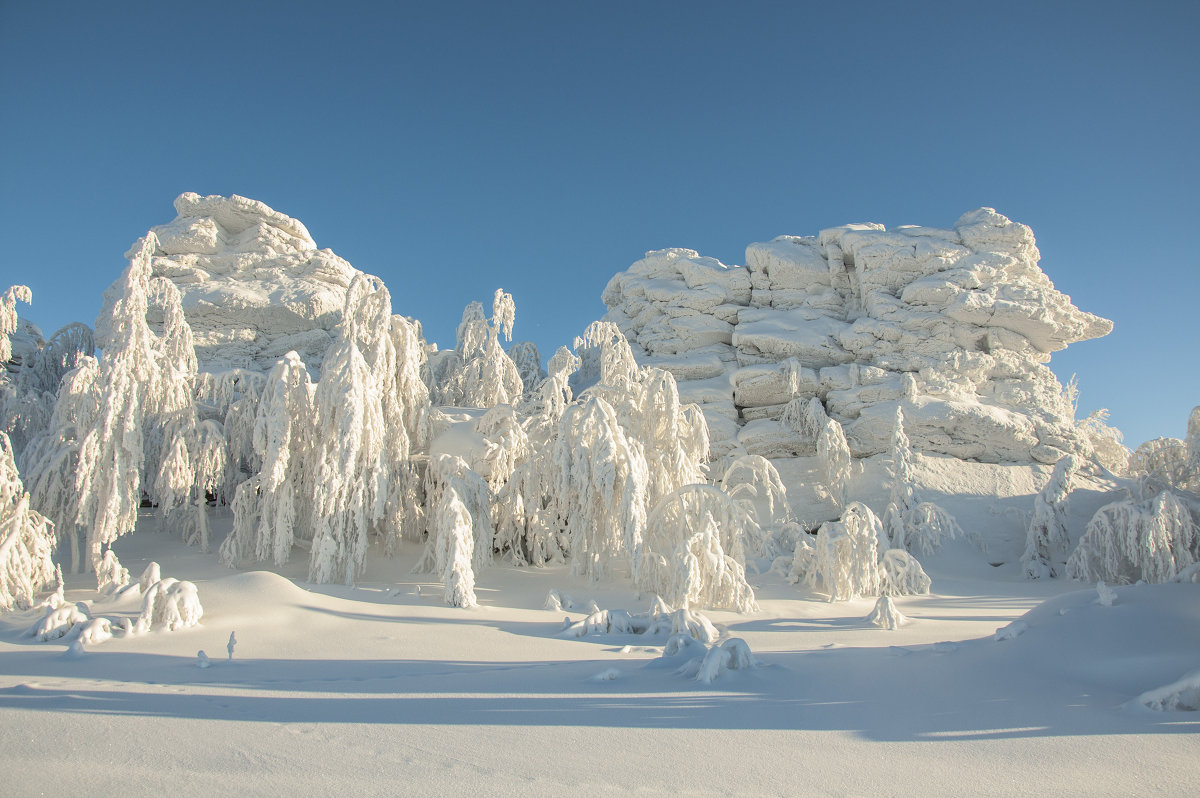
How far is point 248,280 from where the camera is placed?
19859 millimetres

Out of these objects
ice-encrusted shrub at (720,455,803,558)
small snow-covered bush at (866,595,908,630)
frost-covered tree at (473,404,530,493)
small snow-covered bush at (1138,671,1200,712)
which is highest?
frost-covered tree at (473,404,530,493)

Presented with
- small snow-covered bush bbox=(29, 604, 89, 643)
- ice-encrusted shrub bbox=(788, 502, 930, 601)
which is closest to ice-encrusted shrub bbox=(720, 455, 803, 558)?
ice-encrusted shrub bbox=(788, 502, 930, 601)

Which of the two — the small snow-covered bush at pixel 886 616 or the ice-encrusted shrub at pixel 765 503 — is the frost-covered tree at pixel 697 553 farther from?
the small snow-covered bush at pixel 886 616

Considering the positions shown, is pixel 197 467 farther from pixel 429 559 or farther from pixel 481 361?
pixel 481 361

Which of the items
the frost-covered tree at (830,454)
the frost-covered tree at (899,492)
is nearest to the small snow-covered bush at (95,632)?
the frost-covered tree at (899,492)

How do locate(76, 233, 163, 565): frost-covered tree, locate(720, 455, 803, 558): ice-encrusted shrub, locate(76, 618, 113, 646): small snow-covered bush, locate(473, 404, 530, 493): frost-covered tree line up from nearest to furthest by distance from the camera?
locate(76, 618, 113, 646): small snow-covered bush
locate(76, 233, 163, 565): frost-covered tree
locate(473, 404, 530, 493): frost-covered tree
locate(720, 455, 803, 558): ice-encrusted shrub

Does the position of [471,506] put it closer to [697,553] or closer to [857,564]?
[697,553]

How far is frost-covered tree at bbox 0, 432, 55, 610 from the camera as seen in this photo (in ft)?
27.1

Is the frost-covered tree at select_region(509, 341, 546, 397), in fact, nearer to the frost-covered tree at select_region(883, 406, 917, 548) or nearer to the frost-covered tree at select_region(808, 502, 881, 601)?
the frost-covered tree at select_region(883, 406, 917, 548)

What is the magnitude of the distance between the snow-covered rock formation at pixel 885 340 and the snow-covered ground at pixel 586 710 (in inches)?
495

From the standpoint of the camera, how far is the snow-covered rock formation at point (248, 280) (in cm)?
1850

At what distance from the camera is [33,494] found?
10.3 metres

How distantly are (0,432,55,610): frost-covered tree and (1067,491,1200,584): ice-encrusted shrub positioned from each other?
1900 cm

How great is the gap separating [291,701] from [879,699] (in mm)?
4302
